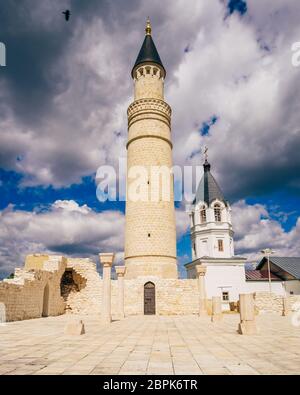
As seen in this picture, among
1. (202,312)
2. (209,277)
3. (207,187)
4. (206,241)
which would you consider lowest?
(202,312)

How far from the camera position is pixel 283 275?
3747 centimetres

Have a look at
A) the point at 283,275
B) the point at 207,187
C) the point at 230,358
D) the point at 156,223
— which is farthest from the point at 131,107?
the point at 283,275

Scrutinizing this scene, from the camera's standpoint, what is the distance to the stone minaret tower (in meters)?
22.9

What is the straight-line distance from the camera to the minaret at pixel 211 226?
31.9 metres

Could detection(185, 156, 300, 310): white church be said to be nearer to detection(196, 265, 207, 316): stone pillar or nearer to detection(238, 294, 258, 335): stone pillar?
detection(196, 265, 207, 316): stone pillar

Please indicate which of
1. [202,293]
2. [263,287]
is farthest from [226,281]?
[202,293]

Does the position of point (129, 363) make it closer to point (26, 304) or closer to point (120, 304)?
point (26, 304)

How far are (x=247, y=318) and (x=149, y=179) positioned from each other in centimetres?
1623

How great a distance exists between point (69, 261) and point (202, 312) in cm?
1017

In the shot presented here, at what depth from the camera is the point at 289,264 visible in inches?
1529

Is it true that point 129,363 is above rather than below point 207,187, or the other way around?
below

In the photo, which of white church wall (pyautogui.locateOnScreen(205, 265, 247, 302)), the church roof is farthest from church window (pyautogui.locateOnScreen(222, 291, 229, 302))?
the church roof

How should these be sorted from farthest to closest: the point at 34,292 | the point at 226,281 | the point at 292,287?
the point at 292,287 → the point at 226,281 → the point at 34,292

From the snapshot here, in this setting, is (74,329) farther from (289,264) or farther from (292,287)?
(289,264)
